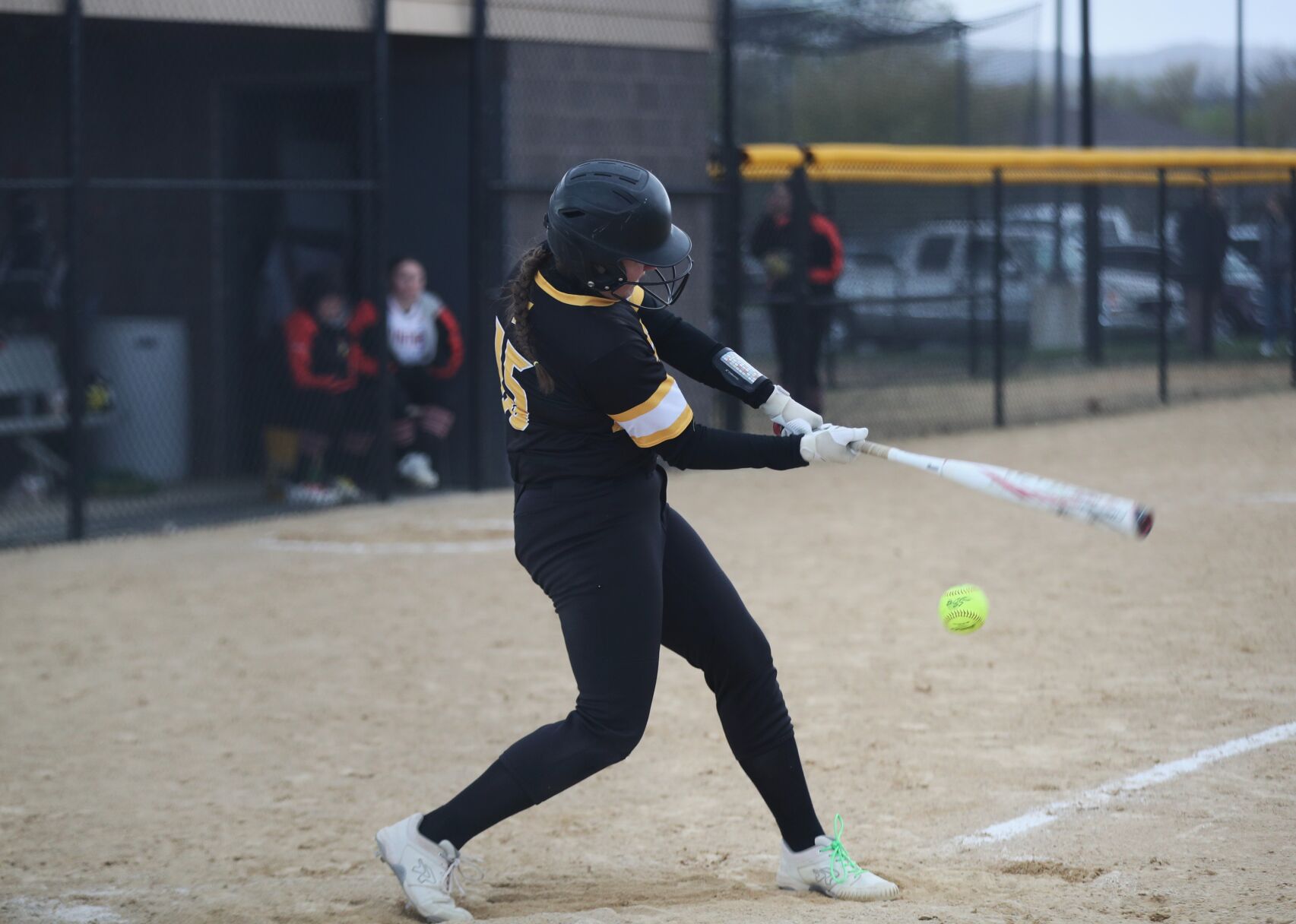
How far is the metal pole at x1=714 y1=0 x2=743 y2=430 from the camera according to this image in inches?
486

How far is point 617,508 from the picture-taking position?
3988 mm

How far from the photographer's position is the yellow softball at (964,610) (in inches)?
178

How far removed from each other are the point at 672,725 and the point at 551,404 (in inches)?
91.7

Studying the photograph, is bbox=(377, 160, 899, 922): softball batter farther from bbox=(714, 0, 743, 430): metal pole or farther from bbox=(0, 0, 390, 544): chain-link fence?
bbox=(714, 0, 743, 430): metal pole

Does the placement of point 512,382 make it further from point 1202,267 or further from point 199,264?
point 1202,267

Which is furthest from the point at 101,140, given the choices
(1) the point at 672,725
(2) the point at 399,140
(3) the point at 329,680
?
(1) the point at 672,725

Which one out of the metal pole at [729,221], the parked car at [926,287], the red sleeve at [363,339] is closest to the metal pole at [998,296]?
the parked car at [926,287]

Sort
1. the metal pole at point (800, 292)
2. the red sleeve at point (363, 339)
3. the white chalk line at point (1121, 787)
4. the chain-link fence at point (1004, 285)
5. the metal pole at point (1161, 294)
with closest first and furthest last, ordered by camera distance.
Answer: the white chalk line at point (1121, 787) → the red sleeve at point (363, 339) → the metal pole at point (800, 292) → the chain-link fence at point (1004, 285) → the metal pole at point (1161, 294)

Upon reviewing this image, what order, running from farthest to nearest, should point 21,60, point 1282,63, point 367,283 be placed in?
point 1282,63
point 21,60
point 367,283

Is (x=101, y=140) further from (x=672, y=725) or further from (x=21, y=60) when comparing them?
(x=672, y=725)

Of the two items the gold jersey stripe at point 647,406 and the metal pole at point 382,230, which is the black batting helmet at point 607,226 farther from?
the metal pole at point 382,230

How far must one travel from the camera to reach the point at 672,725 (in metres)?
5.97

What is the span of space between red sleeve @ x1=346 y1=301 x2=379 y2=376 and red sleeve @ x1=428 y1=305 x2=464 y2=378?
1.50 feet

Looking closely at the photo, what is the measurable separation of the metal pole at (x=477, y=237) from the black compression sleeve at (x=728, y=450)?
7.64 m
